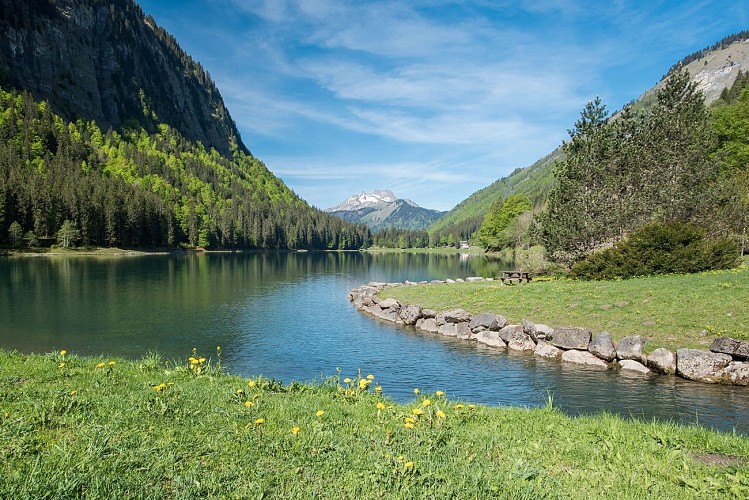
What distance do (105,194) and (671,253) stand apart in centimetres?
13569

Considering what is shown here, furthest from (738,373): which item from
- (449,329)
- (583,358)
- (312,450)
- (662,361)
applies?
(312,450)

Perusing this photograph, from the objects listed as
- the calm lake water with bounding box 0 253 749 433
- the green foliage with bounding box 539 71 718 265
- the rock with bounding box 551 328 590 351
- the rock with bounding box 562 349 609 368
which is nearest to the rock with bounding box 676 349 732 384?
the calm lake water with bounding box 0 253 749 433

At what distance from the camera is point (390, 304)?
36531 millimetres

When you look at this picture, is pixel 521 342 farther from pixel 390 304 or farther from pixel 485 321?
pixel 390 304

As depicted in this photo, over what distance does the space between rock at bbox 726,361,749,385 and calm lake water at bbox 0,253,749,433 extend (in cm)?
90

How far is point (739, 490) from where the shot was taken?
6.86 metres

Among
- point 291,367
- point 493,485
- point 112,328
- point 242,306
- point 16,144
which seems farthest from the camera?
point 16,144

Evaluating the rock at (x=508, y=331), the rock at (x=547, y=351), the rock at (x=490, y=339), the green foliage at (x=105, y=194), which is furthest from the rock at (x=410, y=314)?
the green foliage at (x=105, y=194)

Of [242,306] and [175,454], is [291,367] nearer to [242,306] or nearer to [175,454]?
[175,454]

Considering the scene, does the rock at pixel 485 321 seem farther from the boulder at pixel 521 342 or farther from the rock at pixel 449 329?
the boulder at pixel 521 342

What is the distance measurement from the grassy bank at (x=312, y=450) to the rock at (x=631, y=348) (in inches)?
482

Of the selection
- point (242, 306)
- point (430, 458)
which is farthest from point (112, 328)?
point (430, 458)

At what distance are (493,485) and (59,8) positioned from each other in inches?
10418

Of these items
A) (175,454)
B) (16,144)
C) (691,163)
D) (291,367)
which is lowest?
(291,367)
